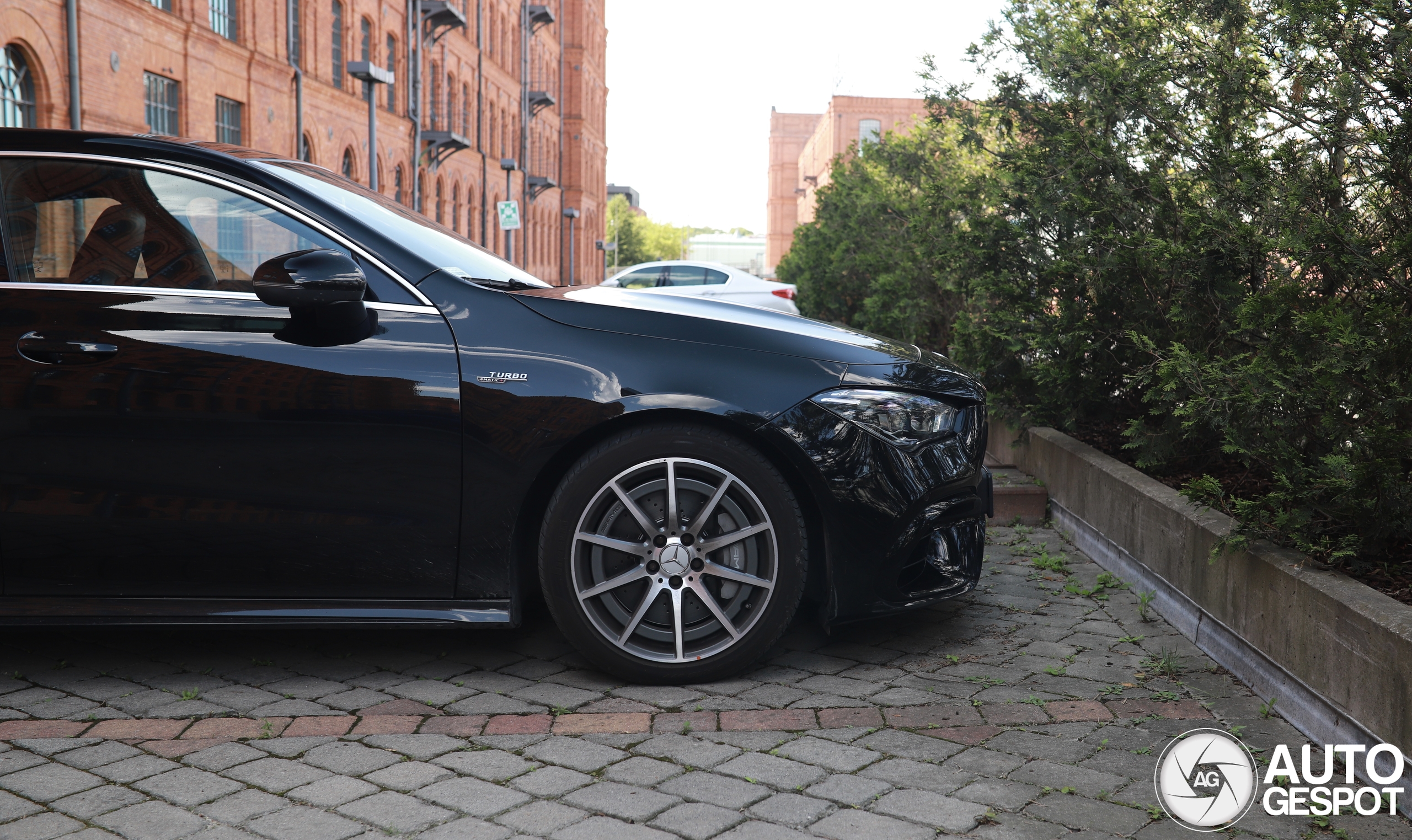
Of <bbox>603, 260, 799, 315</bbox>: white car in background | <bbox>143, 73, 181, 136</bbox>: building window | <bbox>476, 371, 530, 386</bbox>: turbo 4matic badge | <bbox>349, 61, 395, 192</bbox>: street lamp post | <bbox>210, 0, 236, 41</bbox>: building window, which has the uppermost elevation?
<bbox>210, 0, 236, 41</bbox>: building window

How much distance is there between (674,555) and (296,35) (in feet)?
86.6

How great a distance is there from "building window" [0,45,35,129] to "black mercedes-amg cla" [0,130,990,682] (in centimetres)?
1391

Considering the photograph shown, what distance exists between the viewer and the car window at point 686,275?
2186 cm

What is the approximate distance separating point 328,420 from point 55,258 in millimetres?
1016

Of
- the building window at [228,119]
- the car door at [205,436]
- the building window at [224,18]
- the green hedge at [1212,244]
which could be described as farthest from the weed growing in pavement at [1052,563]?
the building window at [224,18]

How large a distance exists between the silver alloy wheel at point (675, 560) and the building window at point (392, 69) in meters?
31.9

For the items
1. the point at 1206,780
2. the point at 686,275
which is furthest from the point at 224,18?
the point at 1206,780

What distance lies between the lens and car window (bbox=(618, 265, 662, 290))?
2300cm

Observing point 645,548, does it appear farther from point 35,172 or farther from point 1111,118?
point 1111,118

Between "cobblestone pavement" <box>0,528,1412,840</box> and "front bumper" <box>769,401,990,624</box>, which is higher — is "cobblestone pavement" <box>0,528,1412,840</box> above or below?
below

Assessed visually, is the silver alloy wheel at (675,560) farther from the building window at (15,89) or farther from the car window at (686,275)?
the car window at (686,275)

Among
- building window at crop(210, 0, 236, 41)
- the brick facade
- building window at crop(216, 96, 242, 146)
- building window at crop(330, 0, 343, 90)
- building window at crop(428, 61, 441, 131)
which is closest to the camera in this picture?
building window at crop(210, 0, 236, 41)

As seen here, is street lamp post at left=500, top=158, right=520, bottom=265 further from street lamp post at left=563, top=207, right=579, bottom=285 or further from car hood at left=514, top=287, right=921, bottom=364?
car hood at left=514, top=287, right=921, bottom=364

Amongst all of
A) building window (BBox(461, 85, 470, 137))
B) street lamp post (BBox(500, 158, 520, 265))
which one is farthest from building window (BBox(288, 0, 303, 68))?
building window (BBox(461, 85, 470, 137))
